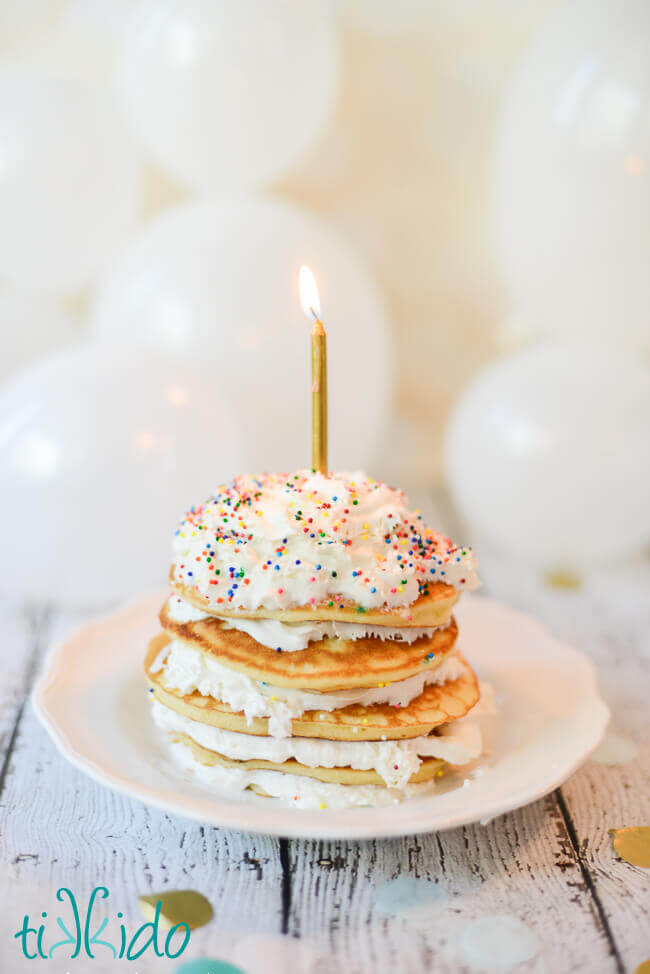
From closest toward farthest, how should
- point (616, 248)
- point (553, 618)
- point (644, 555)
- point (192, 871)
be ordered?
point (192, 871) → point (553, 618) → point (616, 248) → point (644, 555)

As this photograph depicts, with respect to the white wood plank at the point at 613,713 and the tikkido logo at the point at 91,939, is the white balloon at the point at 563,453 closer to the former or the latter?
the white wood plank at the point at 613,713

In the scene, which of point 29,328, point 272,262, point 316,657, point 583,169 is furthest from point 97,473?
point 583,169

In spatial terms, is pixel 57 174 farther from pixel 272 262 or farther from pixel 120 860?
pixel 120 860

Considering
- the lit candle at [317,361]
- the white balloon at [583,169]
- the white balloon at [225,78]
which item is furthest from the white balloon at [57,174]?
the lit candle at [317,361]

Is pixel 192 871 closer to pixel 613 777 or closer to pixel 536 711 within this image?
pixel 536 711

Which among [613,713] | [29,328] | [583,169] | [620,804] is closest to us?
[620,804]

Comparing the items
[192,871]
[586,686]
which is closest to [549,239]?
[586,686]

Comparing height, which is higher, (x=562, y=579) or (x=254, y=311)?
(x=254, y=311)

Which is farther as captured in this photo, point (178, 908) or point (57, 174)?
point (57, 174)
